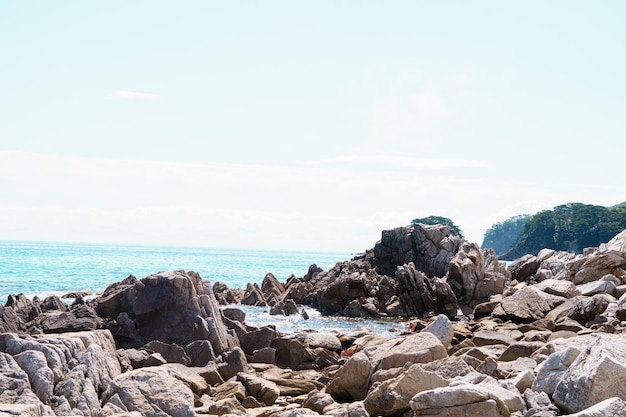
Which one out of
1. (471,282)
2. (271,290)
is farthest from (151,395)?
(271,290)

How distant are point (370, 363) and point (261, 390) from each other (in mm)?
2176

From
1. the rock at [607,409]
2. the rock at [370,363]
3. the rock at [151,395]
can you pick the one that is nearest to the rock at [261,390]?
the rock at [370,363]

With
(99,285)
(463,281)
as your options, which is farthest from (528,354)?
(99,285)

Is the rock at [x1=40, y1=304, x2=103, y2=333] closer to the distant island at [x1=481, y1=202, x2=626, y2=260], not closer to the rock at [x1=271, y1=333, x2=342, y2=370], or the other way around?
the rock at [x1=271, y1=333, x2=342, y2=370]

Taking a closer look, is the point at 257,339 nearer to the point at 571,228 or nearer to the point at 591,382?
the point at 591,382

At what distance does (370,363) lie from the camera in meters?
13.6

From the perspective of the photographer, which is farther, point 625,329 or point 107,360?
point 625,329

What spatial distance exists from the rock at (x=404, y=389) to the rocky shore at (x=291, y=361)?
2 cm

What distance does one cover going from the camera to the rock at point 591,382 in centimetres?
1004

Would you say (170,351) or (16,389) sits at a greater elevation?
(16,389)

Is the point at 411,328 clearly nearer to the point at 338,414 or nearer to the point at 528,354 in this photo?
the point at 528,354

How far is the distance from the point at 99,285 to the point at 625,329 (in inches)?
1649

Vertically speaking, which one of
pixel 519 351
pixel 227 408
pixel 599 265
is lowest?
pixel 227 408

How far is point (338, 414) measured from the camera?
11398mm
